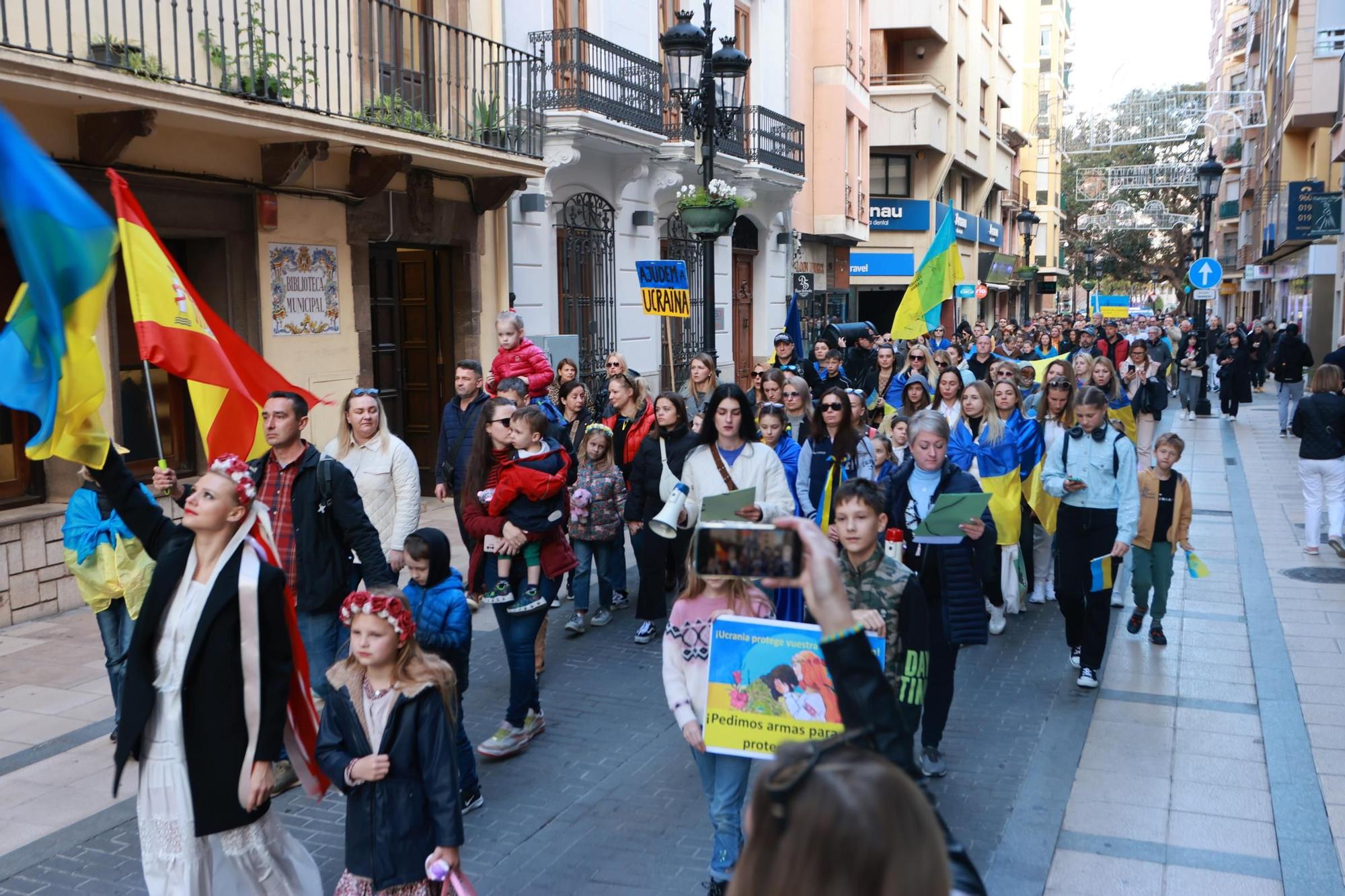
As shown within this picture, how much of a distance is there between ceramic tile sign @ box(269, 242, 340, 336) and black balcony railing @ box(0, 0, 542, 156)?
1.39 m

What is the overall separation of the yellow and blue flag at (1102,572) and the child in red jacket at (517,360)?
15.8 ft

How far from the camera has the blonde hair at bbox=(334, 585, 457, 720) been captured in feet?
14.1

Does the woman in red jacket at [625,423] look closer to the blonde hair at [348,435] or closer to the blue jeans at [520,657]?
the blonde hair at [348,435]

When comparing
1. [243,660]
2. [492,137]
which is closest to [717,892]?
[243,660]

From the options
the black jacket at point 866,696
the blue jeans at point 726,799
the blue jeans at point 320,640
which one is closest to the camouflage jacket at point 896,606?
the blue jeans at point 726,799

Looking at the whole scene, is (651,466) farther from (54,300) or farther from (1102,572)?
(54,300)

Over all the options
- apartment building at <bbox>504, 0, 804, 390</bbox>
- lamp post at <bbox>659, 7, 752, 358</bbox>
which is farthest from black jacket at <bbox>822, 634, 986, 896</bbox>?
apartment building at <bbox>504, 0, 804, 390</bbox>

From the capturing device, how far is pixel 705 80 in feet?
38.5

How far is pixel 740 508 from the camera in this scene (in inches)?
222

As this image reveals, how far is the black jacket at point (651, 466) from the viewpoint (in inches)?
343

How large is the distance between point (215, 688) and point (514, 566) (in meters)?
2.86

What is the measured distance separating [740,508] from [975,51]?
4065cm

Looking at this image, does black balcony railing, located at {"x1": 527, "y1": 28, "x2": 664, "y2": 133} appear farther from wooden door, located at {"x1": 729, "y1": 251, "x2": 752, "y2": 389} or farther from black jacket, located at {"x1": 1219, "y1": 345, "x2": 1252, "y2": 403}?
black jacket, located at {"x1": 1219, "y1": 345, "x2": 1252, "y2": 403}

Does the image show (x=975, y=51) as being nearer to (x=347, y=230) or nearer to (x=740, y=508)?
(x=347, y=230)
